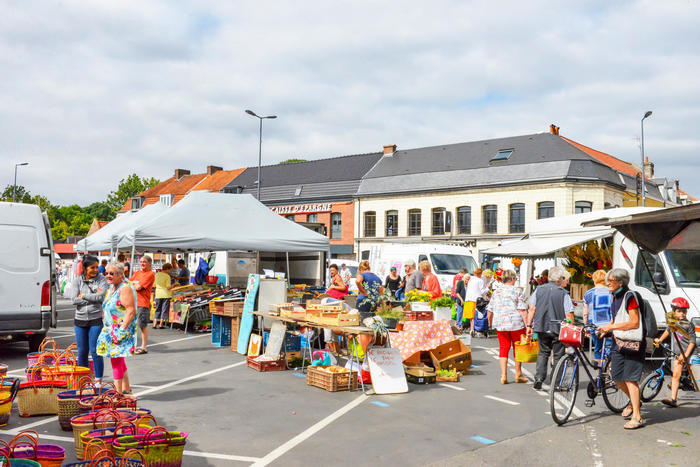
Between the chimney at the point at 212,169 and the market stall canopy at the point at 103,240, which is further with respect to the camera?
the chimney at the point at 212,169

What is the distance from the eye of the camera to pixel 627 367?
693cm

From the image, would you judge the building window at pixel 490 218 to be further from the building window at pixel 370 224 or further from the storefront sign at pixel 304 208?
the storefront sign at pixel 304 208

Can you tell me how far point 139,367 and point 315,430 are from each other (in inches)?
185

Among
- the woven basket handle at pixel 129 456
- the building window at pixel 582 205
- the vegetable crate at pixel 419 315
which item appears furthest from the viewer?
the building window at pixel 582 205

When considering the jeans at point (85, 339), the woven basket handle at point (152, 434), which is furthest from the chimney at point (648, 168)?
the woven basket handle at point (152, 434)

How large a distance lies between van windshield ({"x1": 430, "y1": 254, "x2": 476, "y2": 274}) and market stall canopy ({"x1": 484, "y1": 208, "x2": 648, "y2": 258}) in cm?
338

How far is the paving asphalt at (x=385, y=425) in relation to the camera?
5.79 metres

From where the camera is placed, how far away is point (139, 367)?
399 inches

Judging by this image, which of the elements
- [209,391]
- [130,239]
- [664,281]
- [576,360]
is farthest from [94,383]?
[664,281]

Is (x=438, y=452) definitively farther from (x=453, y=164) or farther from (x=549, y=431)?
(x=453, y=164)

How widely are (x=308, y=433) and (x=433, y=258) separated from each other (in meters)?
15.4

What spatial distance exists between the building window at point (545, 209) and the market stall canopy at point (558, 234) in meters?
21.1

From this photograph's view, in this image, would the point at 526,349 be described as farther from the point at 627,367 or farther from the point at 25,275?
the point at 25,275

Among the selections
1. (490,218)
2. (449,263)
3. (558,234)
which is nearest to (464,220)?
(490,218)
